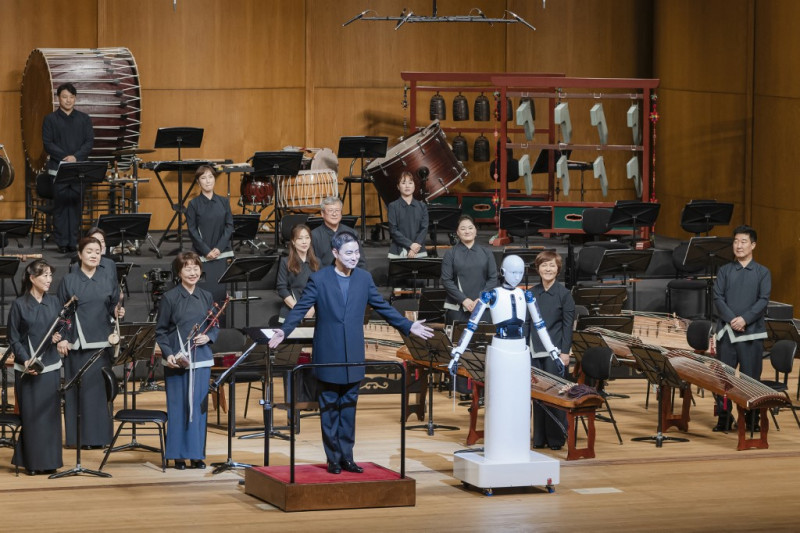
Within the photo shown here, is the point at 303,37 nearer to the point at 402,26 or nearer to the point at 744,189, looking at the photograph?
the point at 402,26

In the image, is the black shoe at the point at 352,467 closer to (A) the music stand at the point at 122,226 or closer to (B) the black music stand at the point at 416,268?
(B) the black music stand at the point at 416,268

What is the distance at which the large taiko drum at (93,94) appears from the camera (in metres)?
14.5

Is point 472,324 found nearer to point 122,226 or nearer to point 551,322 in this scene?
point 551,322

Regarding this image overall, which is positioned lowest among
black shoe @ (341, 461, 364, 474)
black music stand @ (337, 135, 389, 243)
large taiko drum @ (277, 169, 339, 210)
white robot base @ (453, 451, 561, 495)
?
white robot base @ (453, 451, 561, 495)

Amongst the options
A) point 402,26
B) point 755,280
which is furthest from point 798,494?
point 402,26

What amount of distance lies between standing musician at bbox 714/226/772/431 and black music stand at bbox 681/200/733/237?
3.43 metres

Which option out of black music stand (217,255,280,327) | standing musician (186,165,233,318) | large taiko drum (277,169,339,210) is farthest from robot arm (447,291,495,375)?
large taiko drum (277,169,339,210)

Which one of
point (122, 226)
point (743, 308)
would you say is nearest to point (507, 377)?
point (743, 308)

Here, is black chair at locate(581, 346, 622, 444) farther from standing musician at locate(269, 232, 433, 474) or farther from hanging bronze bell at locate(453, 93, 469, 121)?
hanging bronze bell at locate(453, 93, 469, 121)

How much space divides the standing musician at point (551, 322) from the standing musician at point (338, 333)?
191 centimetres

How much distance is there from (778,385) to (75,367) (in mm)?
5014

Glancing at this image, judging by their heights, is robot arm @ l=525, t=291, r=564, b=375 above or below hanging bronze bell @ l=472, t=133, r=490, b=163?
below

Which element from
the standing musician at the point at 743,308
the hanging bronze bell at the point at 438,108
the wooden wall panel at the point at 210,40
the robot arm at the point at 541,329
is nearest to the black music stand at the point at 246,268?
the robot arm at the point at 541,329

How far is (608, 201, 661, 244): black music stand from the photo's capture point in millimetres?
13633
